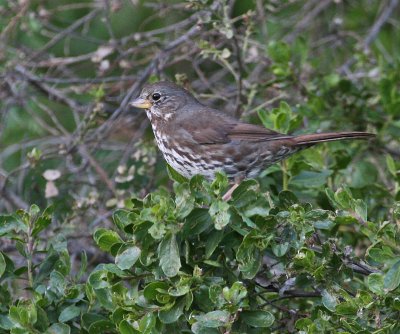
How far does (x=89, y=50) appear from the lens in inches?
293

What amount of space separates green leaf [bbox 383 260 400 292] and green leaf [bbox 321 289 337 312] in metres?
0.23

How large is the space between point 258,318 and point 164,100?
Result: 2.21 meters

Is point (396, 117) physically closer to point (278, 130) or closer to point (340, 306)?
point (278, 130)

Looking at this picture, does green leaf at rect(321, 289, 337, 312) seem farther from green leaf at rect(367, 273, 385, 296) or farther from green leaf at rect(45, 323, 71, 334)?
green leaf at rect(45, 323, 71, 334)

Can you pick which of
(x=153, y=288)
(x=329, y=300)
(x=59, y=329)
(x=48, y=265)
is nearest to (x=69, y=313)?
(x=59, y=329)

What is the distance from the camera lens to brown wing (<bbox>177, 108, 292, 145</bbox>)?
4.84m

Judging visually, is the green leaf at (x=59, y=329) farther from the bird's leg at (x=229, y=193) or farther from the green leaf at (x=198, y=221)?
the bird's leg at (x=229, y=193)

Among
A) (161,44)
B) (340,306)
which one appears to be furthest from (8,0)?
(340,306)

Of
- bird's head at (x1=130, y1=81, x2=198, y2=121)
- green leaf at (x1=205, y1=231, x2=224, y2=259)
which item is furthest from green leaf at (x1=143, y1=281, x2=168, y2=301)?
bird's head at (x1=130, y1=81, x2=198, y2=121)

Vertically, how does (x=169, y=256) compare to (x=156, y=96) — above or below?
above

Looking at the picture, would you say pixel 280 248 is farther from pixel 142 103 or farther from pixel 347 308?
pixel 142 103

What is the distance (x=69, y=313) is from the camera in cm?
371

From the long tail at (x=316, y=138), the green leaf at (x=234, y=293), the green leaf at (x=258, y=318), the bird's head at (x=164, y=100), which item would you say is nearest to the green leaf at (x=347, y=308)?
the green leaf at (x=258, y=318)

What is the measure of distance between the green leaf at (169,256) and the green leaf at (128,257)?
0.12 metres
